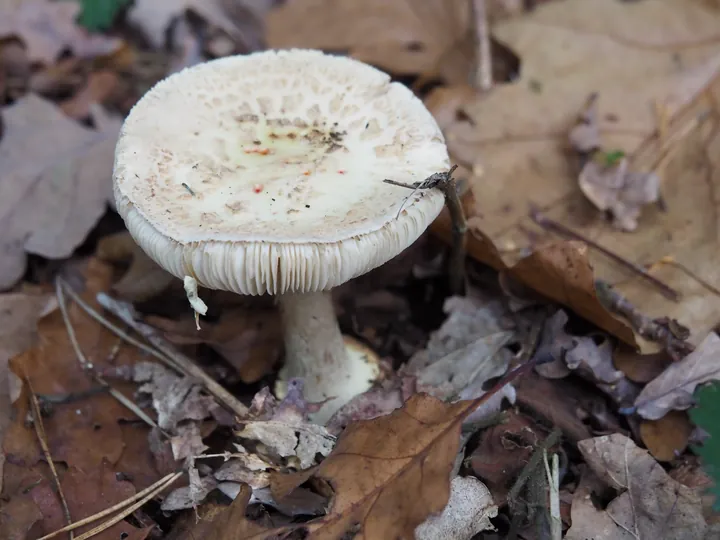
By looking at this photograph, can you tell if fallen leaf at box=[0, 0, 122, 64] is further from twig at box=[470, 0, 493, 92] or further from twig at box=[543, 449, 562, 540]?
twig at box=[543, 449, 562, 540]

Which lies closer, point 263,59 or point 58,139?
point 263,59

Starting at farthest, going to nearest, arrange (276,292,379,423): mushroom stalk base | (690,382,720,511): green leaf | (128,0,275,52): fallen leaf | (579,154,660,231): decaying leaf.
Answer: (128,0,275,52): fallen leaf, (579,154,660,231): decaying leaf, (276,292,379,423): mushroom stalk base, (690,382,720,511): green leaf

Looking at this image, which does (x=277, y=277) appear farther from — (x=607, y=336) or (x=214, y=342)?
(x=607, y=336)

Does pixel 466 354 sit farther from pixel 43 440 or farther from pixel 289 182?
pixel 43 440

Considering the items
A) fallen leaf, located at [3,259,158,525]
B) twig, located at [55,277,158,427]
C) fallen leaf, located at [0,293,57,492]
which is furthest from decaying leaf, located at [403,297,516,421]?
fallen leaf, located at [0,293,57,492]

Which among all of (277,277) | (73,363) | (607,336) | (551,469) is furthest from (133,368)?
(607,336)

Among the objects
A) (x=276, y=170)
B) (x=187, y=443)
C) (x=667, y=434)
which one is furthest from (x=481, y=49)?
(x=187, y=443)
